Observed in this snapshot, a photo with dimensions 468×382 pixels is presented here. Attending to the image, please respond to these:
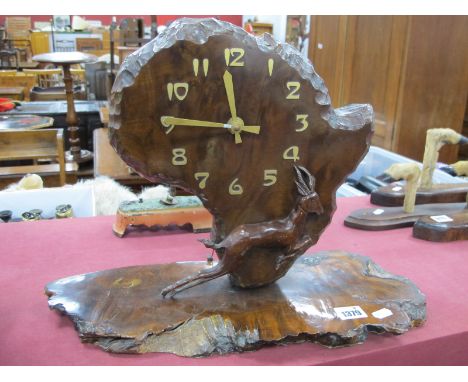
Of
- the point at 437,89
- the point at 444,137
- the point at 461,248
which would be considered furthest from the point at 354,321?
the point at 437,89

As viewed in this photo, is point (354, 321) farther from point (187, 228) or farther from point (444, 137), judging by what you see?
point (444, 137)

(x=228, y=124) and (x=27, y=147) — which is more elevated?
(x=228, y=124)

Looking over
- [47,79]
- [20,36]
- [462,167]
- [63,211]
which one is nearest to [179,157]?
[63,211]

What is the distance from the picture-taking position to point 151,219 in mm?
1578

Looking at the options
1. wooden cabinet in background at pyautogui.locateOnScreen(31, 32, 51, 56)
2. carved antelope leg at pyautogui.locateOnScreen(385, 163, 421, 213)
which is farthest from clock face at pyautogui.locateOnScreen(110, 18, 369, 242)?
wooden cabinet in background at pyautogui.locateOnScreen(31, 32, 51, 56)

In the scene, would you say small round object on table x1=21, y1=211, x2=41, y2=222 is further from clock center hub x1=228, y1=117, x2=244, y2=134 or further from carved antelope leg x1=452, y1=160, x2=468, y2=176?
carved antelope leg x1=452, y1=160, x2=468, y2=176

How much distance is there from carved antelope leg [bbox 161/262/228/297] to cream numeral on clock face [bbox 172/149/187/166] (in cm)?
24

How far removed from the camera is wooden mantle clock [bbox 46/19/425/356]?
90 centimetres

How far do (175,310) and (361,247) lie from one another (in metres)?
0.73

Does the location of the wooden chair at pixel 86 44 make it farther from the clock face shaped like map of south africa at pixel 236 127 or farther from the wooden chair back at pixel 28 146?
the clock face shaped like map of south africa at pixel 236 127

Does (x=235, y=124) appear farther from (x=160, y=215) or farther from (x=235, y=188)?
(x=160, y=215)

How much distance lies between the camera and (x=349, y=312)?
1048 mm

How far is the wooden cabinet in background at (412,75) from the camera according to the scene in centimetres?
261

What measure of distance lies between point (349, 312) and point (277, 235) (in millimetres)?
243
